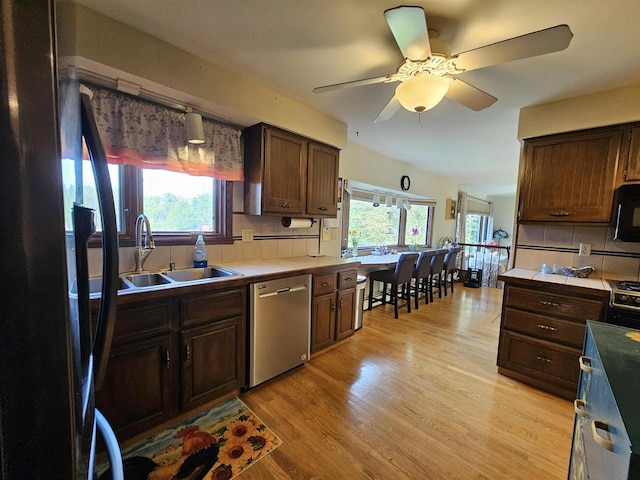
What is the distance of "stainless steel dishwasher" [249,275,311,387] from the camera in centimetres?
200

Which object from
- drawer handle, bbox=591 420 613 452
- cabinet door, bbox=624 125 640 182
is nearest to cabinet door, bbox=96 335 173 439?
drawer handle, bbox=591 420 613 452

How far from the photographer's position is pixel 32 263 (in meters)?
0.29

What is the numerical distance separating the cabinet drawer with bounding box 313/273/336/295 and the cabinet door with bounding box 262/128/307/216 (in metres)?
0.65

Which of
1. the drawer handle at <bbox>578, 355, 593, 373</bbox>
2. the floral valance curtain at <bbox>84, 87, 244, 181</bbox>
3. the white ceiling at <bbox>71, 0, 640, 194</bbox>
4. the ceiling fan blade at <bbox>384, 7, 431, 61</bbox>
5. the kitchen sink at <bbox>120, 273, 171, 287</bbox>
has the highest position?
the white ceiling at <bbox>71, 0, 640, 194</bbox>

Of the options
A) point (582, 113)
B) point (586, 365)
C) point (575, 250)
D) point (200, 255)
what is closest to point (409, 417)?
point (586, 365)

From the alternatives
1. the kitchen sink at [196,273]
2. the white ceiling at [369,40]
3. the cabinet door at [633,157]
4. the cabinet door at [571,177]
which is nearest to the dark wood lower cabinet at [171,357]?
the kitchen sink at [196,273]

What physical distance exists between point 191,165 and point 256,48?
92cm

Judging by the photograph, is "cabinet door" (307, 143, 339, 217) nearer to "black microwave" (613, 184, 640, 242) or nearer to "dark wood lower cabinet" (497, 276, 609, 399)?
"dark wood lower cabinet" (497, 276, 609, 399)

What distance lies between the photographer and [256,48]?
1.73 m

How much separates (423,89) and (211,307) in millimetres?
1816

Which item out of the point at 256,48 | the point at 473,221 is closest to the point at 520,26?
the point at 256,48

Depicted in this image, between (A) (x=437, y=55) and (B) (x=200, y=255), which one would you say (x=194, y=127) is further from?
(A) (x=437, y=55)

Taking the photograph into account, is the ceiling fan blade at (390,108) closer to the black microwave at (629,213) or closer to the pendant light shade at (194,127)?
the pendant light shade at (194,127)

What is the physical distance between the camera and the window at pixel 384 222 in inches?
164
